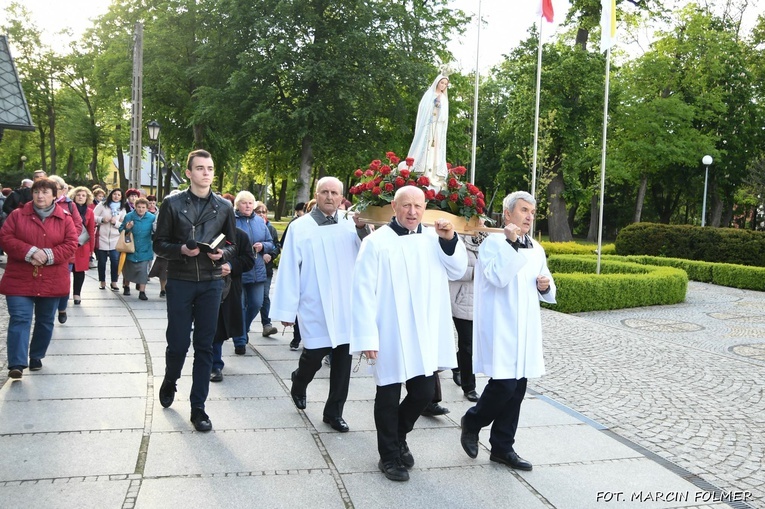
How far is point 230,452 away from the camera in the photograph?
4.79 m

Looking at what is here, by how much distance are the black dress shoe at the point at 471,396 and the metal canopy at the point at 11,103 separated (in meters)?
7.71

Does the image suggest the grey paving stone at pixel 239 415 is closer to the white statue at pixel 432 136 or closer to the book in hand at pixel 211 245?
the book in hand at pixel 211 245

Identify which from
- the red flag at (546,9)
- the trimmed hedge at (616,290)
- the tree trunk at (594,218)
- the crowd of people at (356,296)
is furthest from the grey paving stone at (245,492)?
the tree trunk at (594,218)

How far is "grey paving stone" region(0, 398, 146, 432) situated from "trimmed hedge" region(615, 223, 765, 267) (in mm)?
22146

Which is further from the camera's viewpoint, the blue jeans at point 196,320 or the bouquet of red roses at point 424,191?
the bouquet of red roses at point 424,191

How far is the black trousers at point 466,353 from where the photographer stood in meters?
6.66

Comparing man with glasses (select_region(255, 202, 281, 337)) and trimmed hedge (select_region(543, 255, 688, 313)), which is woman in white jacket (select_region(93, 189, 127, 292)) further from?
trimmed hedge (select_region(543, 255, 688, 313))

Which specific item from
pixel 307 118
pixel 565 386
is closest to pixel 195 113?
pixel 307 118

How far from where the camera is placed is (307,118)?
1100 inches

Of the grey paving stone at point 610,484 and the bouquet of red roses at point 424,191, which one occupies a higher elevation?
the bouquet of red roses at point 424,191

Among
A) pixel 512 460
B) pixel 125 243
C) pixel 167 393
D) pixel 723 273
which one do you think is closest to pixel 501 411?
pixel 512 460

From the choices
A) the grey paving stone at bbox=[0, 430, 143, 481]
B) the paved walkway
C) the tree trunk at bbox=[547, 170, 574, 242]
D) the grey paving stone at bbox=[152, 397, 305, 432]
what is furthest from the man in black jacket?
the tree trunk at bbox=[547, 170, 574, 242]

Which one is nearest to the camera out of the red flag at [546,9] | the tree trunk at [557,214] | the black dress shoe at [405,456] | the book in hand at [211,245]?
the black dress shoe at [405,456]

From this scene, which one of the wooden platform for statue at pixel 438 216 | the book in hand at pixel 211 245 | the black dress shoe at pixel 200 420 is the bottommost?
the black dress shoe at pixel 200 420
